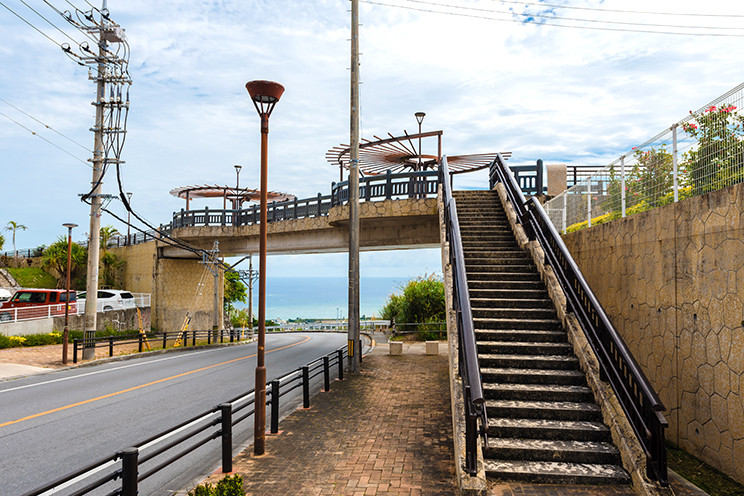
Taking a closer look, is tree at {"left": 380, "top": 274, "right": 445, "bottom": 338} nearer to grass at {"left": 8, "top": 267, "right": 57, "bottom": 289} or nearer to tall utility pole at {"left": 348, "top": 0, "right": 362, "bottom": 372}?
tall utility pole at {"left": 348, "top": 0, "right": 362, "bottom": 372}

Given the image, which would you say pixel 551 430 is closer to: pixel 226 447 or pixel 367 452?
pixel 367 452

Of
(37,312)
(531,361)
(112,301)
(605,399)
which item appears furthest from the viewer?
(112,301)

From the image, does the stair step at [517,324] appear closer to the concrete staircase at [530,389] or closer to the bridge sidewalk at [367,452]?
the concrete staircase at [530,389]

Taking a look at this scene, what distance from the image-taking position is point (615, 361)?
6.64 metres

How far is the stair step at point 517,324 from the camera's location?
842 cm

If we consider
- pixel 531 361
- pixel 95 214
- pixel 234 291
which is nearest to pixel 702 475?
pixel 531 361

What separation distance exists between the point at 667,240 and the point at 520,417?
11.3 feet

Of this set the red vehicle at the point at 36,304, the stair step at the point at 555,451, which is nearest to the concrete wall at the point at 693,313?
the stair step at the point at 555,451

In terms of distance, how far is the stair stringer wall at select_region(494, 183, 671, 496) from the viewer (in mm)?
5355

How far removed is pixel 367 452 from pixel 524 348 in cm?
300

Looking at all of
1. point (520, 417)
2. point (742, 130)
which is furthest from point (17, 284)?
point (742, 130)

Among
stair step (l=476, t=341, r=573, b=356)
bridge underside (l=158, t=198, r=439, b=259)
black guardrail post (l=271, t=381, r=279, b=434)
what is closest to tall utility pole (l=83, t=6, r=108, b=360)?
bridge underside (l=158, t=198, r=439, b=259)

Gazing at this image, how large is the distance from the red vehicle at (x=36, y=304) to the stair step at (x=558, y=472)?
80.8ft

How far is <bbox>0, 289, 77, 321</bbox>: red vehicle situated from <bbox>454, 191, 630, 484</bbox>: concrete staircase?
890 inches
